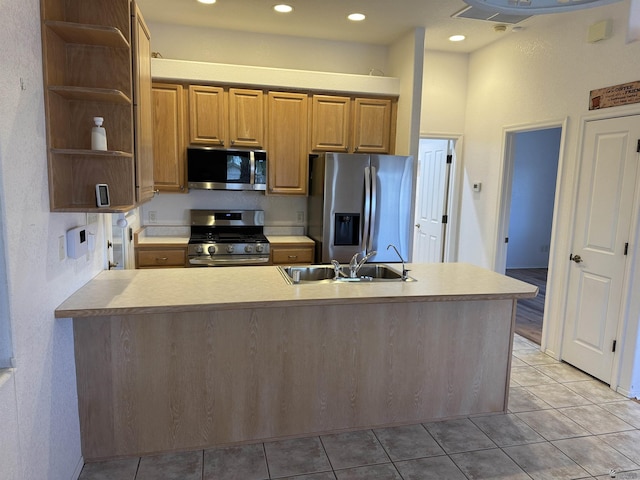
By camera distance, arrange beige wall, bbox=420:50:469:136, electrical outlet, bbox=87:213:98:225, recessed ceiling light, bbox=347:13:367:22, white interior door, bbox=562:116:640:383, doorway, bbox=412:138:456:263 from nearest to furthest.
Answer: electrical outlet, bbox=87:213:98:225
white interior door, bbox=562:116:640:383
recessed ceiling light, bbox=347:13:367:22
beige wall, bbox=420:50:469:136
doorway, bbox=412:138:456:263

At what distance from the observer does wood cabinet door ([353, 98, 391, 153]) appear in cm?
430

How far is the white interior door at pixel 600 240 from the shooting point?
306 cm

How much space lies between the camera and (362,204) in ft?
13.0

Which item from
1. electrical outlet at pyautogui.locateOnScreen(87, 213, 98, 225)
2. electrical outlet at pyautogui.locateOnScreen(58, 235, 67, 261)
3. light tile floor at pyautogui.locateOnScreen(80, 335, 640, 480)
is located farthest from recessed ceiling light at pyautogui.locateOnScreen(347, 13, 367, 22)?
light tile floor at pyautogui.locateOnScreen(80, 335, 640, 480)

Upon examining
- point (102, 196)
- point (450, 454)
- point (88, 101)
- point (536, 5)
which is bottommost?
point (450, 454)

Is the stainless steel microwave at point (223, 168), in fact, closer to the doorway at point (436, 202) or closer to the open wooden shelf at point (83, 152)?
the open wooden shelf at point (83, 152)

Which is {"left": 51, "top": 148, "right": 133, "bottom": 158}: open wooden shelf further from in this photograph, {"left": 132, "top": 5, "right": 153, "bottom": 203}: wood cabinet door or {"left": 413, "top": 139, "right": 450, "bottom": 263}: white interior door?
{"left": 413, "top": 139, "right": 450, "bottom": 263}: white interior door

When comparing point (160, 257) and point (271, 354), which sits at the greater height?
point (160, 257)

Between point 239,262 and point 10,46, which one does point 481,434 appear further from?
→ point 10,46

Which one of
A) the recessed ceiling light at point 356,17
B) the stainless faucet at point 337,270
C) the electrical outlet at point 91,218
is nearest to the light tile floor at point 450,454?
the stainless faucet at point 337,270

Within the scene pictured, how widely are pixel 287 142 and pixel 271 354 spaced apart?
7.97 ft

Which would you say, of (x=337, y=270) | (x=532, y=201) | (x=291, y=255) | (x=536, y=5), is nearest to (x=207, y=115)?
(x=291, y=255)

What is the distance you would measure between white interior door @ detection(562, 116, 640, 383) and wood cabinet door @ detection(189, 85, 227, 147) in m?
3.05

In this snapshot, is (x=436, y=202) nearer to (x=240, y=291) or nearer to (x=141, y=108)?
(x=240, y=291)
